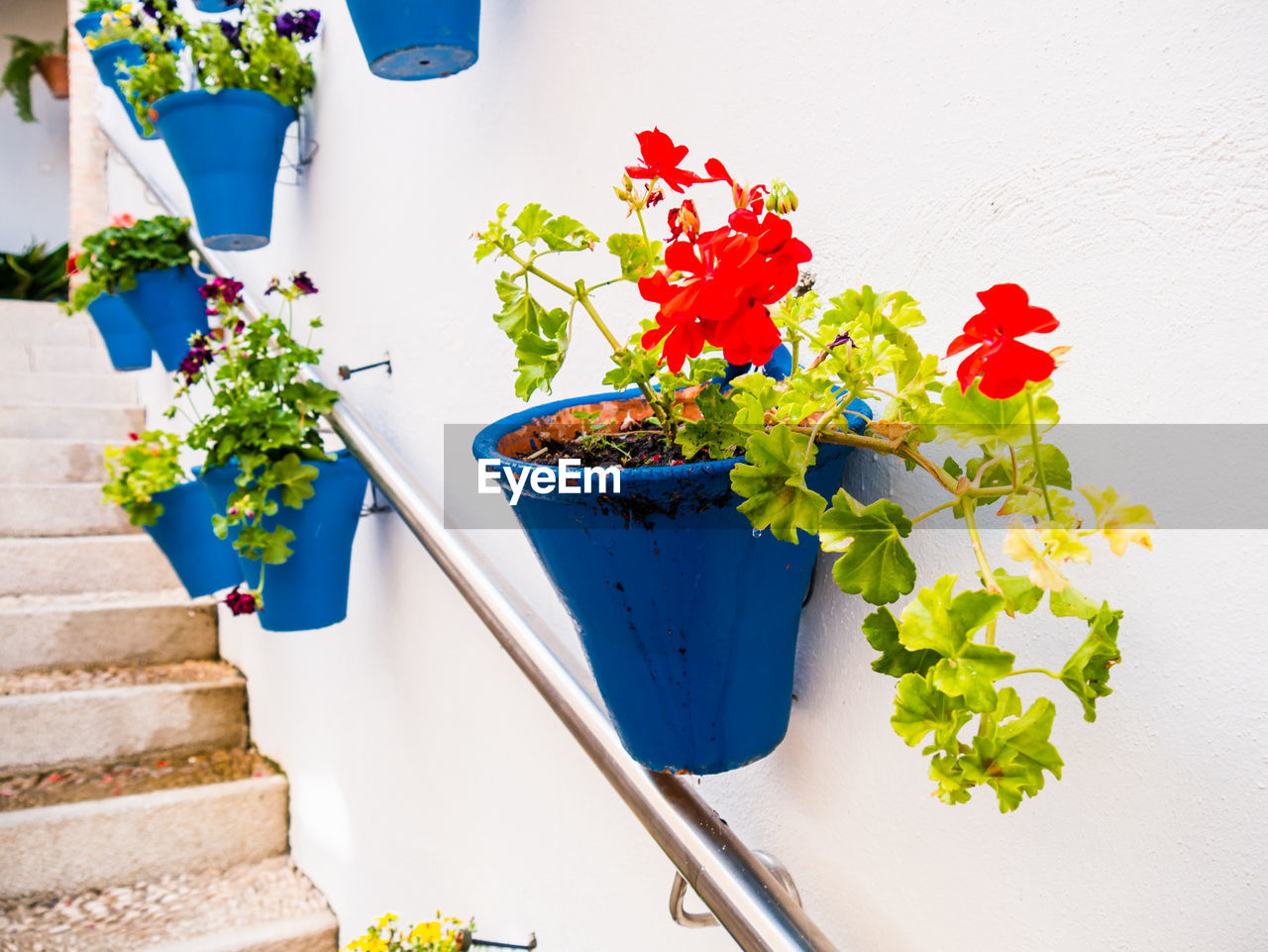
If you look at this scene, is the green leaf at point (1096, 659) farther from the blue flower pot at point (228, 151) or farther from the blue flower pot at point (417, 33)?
the blue flower pot at point (228, 151)

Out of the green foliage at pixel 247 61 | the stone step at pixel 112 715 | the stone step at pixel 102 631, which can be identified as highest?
the green foliage at pixel 247 61

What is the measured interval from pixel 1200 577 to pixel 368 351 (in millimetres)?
1252

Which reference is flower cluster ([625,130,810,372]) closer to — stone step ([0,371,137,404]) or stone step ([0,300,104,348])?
stone step ([0,371,137,404])

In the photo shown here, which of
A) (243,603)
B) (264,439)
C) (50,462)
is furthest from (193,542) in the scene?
(50,462)

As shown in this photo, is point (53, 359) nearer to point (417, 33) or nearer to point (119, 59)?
point (119, 59)

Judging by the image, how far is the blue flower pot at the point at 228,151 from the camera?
1.41 m

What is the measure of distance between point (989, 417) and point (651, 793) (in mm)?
454

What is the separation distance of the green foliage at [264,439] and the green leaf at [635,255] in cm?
87

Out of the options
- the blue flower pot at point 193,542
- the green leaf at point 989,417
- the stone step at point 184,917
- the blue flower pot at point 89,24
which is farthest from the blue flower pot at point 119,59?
the green leaf at point 989,417

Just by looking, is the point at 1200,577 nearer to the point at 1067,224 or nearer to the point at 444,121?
the point at 1067,224

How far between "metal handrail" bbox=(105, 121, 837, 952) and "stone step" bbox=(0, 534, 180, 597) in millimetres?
1884

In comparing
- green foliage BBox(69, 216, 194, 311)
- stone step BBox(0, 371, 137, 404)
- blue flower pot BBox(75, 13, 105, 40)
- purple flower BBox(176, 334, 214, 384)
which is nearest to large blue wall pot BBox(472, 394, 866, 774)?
purple flower BBox(176, 334, 214, 384)

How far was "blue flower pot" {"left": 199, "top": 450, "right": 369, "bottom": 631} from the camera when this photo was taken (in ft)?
4.28

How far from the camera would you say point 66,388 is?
3.64m
